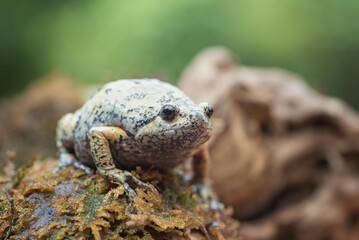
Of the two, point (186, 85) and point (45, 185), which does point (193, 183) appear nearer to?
point (45, 185)

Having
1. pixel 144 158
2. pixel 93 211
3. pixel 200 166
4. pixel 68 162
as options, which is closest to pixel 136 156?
pixel 144 158

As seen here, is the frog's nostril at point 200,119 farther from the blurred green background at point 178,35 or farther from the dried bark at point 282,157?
the blurred green background at point 178,35

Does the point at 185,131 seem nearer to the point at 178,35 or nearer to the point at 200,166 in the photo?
the point at 200,166

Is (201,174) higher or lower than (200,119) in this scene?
higher

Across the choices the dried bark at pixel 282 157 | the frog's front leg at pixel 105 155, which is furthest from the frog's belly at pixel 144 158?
the dried bark at pixel 282 157

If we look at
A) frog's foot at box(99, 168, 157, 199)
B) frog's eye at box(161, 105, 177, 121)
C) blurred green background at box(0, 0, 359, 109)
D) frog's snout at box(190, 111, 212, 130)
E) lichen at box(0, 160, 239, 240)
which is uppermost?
blurred green background at box(0, 0, 359, 109)

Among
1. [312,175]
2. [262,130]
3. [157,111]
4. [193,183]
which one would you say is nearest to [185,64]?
[262,130]

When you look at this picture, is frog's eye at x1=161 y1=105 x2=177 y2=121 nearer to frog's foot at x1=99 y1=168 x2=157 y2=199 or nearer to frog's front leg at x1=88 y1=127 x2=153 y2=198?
frog's front leg at x1=88 y1=127 x2=153 y2=198

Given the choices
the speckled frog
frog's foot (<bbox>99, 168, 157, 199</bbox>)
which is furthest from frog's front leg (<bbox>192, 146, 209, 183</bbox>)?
frog's foot (<bbox>99, 168, 157, 199</bbox>)
